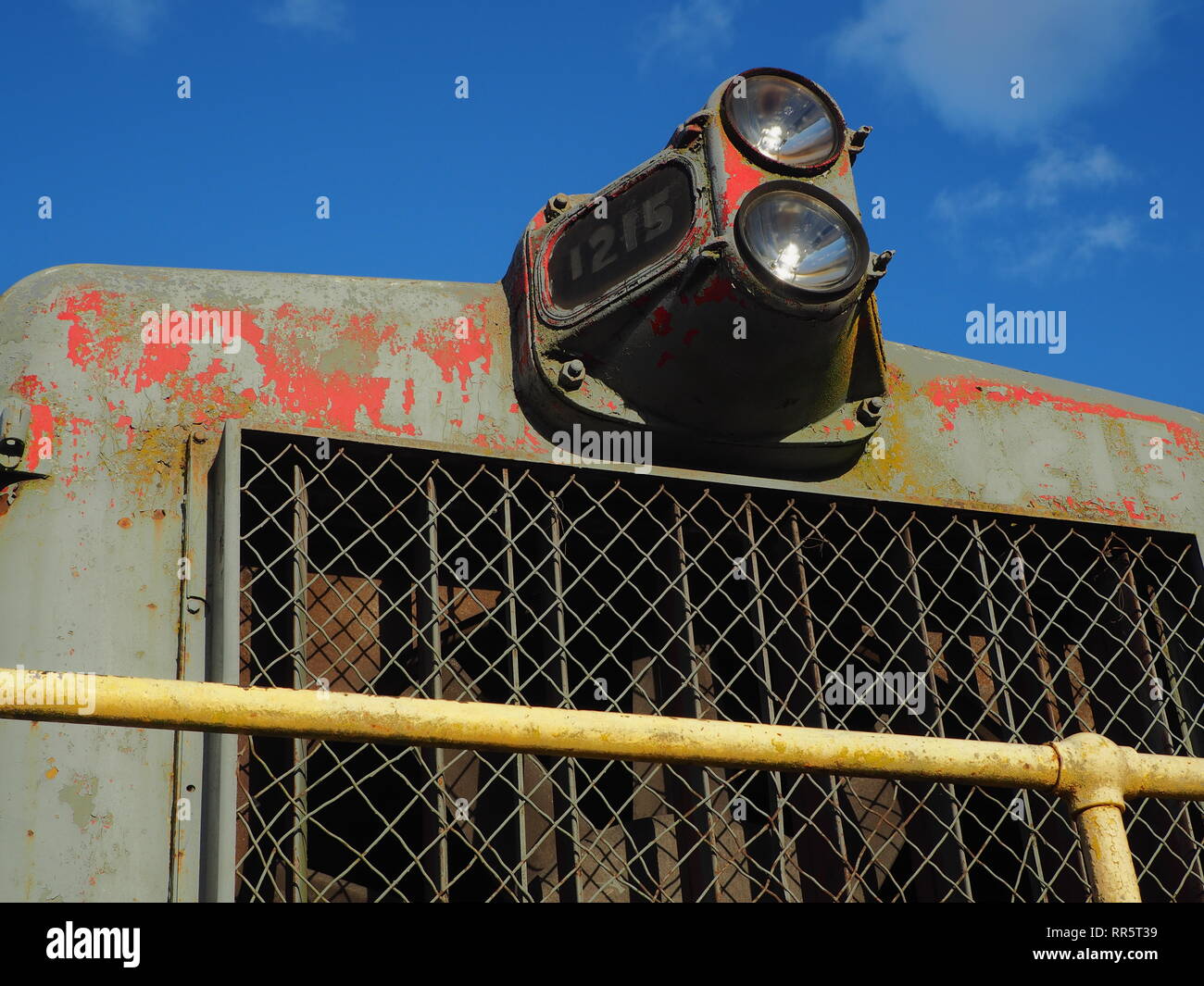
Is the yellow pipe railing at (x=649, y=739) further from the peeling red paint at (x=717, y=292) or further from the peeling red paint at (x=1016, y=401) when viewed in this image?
the peeling red paint at (x=1016, y=401)

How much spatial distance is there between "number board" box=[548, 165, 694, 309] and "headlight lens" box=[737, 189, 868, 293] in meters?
0.20

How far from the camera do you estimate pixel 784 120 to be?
3.88 metres

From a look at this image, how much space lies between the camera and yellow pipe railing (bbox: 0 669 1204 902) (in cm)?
156

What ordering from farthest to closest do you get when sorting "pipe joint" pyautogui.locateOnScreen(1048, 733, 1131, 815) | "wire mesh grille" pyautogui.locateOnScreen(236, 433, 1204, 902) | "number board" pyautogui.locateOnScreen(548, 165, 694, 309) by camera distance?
"number board" pyautogui.locateOnScreen(548, 165, 694, 309)
"wire mesh grille" pyautogui.locateOnScreen(236, 433, 1204, 902)
"pipe joint" pyautogui.locateOnScreen(1048, 733, 1131, 815)

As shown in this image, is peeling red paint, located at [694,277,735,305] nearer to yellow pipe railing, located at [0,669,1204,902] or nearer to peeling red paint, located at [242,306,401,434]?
peeling red paint, located at [242,306,401,434]

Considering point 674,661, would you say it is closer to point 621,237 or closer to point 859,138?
point 621,237

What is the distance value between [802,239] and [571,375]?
0.72 metres

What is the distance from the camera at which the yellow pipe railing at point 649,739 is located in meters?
1.56

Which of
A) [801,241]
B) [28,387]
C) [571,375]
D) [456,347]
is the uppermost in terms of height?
[801,241]

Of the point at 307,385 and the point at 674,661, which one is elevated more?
the point at 307,385

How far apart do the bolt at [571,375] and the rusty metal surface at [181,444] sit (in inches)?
6.5

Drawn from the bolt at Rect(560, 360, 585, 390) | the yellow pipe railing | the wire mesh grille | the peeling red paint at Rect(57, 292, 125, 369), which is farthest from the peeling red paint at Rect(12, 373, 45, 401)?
the yellow pipe railing

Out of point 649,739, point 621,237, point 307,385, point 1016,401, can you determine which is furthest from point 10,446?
point 1016,401
